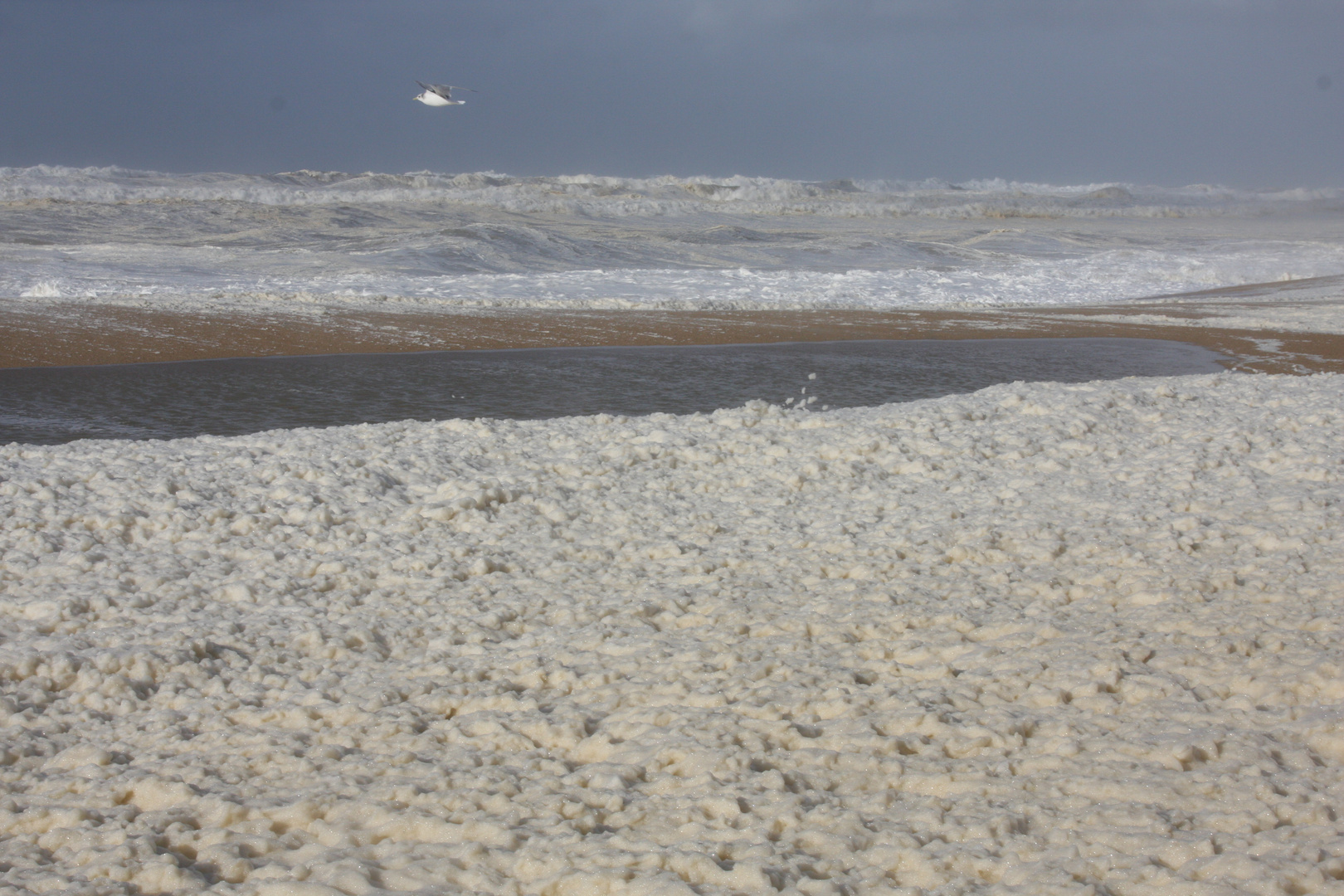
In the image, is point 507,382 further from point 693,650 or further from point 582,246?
point 582,246

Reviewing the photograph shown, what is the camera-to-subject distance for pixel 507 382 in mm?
9875

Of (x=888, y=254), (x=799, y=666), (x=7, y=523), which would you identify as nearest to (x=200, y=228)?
(x=888, y=254)

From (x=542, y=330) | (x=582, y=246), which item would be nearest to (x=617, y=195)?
(x=582, y=246)

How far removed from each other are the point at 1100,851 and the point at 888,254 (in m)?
27.8

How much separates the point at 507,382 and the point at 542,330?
3.49 metres

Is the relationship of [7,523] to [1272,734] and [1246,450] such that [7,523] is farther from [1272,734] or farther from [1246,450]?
[1246,450]

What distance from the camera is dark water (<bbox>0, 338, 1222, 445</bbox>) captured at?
8148mm

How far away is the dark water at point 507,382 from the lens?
8.15 m

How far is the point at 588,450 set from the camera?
20.2 feet

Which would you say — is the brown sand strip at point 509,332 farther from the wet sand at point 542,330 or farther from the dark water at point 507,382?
the dark water at point 507,382

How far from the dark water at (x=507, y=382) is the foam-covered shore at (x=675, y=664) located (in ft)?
6.96

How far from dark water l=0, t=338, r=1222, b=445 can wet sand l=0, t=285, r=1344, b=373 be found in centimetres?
51

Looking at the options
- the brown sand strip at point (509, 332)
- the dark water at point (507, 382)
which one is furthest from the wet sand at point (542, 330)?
the dark water at point (507, 382)

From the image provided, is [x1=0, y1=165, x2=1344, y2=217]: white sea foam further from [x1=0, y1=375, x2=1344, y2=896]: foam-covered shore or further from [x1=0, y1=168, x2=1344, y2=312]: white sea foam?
[x1=0, y1=375, x2=1344, y2=896]: foam-covered shore
